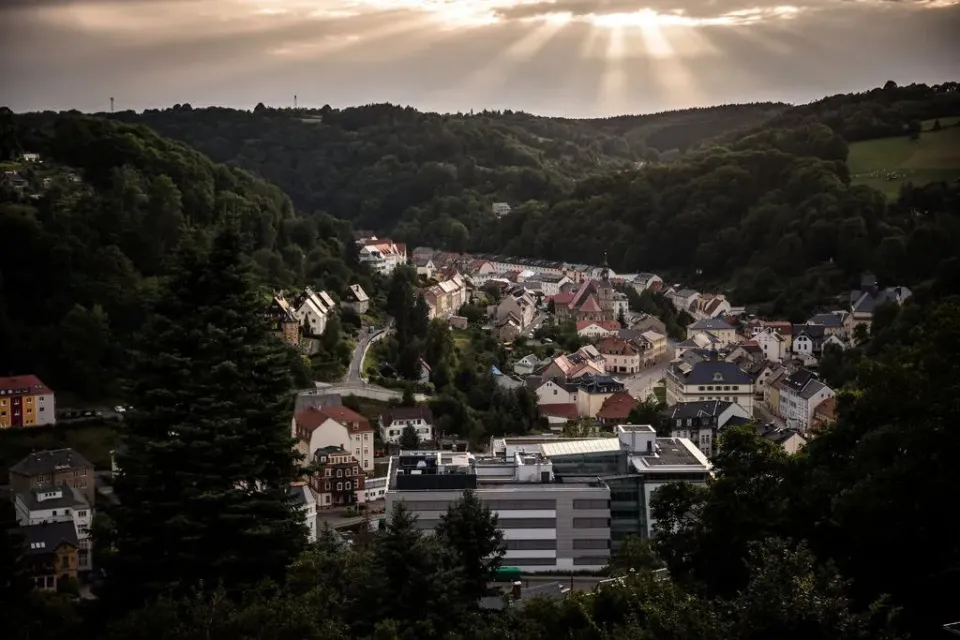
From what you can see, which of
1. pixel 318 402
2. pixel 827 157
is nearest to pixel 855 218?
pixel 827 157

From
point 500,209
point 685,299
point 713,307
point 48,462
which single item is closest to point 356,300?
point 48,462

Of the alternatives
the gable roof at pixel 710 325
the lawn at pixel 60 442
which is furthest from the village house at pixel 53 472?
the gable roof at pixel 710 325

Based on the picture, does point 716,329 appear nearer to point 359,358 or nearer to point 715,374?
point 715,374

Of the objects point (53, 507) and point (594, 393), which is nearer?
point (53, 507)

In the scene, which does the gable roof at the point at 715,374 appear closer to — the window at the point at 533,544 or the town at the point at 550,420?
the town at the point at 550,420

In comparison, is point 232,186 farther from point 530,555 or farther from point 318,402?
point 530,555

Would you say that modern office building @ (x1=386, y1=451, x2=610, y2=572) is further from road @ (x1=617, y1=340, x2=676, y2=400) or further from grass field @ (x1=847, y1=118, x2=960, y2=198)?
grass field @ (x1=847, y1=118, x2=960, y2=198)
